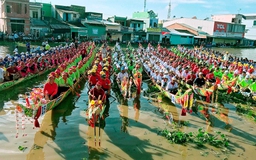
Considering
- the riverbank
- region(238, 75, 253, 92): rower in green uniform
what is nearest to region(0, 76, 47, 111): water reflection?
the riverbank

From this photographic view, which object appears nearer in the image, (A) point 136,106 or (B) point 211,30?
(A) point 136,106

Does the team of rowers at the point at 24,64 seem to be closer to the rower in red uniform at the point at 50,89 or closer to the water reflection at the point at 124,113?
the rower in red uniform at the point at 50,89

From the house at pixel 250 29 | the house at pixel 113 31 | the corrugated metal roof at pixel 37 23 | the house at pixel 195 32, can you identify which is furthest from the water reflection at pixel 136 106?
the house at pixel 250 29

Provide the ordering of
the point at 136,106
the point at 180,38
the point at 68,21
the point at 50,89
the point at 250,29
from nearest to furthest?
the point at 50,89
the point at 136,106
the point at 68,21
the point at 180,38
the point at 250,29

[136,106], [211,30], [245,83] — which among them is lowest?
[136,106]

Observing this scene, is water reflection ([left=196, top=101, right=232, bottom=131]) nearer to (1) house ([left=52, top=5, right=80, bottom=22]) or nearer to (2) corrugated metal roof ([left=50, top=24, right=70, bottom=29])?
(2) corrugated metal roof ([left=50, top=24, right=70, bottom=29])

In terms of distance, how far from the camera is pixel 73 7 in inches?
1778

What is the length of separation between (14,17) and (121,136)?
108 feet

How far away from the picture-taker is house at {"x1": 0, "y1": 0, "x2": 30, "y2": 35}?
1305 inches

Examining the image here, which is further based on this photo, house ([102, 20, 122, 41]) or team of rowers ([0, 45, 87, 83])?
house ([102, 20, 122, 41])

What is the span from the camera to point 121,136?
8.21 m

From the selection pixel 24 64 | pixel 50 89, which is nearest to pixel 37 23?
pixel 24 64

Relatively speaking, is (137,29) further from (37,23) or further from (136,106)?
(136,106)

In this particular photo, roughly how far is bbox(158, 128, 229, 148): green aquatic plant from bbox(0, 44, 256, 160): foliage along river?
0.69 feet
